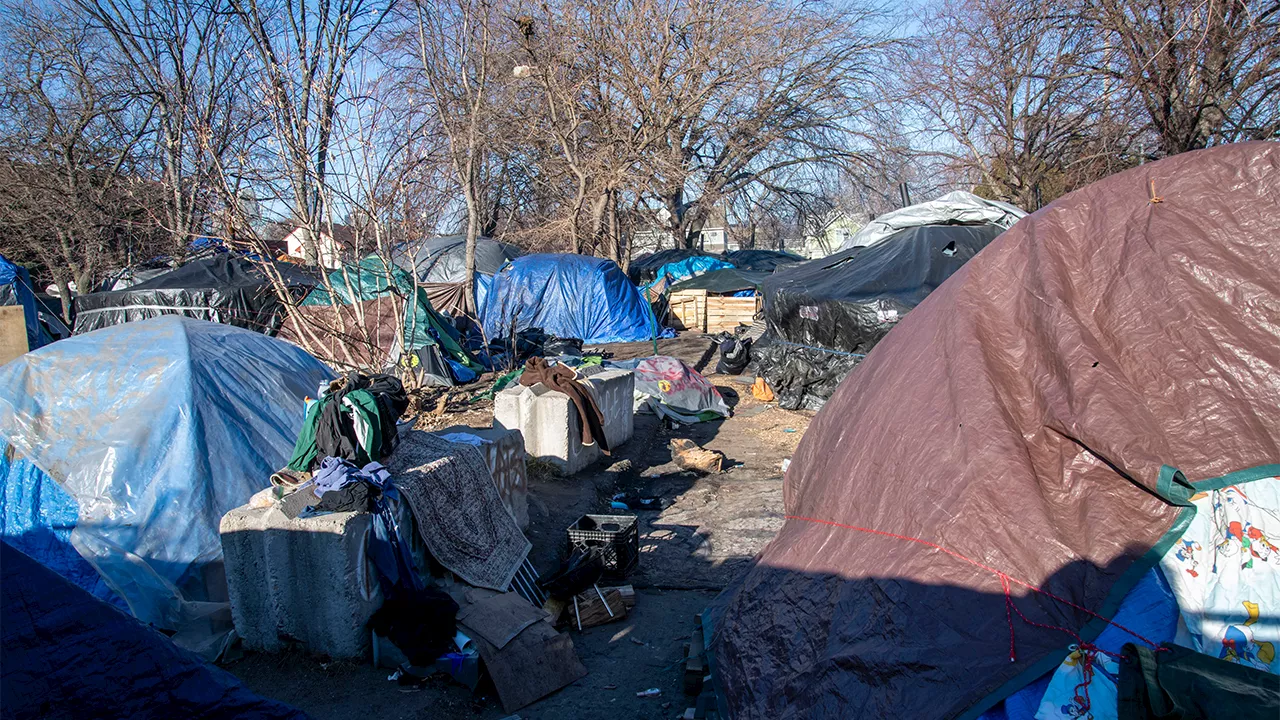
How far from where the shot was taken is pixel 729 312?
21.5 m

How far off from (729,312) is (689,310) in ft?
4.42

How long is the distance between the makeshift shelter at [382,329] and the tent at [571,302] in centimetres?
465

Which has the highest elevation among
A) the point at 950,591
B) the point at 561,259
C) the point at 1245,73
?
the point at 1245,73

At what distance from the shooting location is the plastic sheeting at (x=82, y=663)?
8.75ft

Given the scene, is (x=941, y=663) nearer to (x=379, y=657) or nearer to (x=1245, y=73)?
(x=379, y=657)

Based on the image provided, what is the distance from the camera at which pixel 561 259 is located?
20656 millimetres

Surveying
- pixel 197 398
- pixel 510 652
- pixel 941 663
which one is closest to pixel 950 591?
pixel 941 663

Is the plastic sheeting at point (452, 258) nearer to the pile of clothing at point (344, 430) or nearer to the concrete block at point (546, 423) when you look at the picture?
the concrete block at point (546, 423)

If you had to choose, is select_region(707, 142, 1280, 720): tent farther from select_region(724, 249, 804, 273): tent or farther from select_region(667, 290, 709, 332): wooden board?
select_region(724, 249, 804, 273): tent

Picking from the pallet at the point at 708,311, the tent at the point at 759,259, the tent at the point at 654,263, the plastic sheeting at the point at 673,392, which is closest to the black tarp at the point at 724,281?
the pallet at the point at 708,311

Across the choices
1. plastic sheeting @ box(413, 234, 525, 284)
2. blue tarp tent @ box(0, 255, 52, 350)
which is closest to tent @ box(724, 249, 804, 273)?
plastic sheeting @ box(413, 234, 525, 284)

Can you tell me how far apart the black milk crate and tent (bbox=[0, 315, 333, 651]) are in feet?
8.35

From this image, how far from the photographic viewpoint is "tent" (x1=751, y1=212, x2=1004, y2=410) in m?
11.6

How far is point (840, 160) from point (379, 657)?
24752 millimetres
